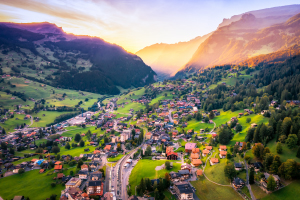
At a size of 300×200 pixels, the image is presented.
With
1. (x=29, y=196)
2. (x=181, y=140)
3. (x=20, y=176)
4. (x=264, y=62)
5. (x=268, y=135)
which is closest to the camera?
(x=29, y=196)

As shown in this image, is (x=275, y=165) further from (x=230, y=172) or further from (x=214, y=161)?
Answer: (x=214, y=161)

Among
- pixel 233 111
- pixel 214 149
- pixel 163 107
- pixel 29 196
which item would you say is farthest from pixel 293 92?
pixel 29 196

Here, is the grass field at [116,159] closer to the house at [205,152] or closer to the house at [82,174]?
the house at [82,174]

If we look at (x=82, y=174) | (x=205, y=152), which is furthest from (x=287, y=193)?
(x=82, y=174)

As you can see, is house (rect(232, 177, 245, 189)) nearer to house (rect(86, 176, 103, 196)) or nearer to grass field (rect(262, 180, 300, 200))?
grass field (rect(262, 180, 300, 200))

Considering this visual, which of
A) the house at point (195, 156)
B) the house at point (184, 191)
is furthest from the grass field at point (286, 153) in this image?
the house at point (184, 191)

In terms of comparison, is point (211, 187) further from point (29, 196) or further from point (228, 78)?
point (228, 78)

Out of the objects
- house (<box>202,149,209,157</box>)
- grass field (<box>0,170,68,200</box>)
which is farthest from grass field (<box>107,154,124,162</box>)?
house (<box>202,149,209,157</box>)
